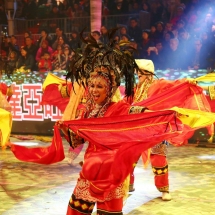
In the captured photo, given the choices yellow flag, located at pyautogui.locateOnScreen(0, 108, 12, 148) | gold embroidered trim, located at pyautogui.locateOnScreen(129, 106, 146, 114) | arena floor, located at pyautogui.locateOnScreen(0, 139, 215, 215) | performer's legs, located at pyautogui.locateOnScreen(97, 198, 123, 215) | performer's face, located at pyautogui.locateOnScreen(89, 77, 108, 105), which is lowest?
arena floor, located at pyautogui.locateOnScreen(0, 139, 215, 215)

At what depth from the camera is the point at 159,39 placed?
8430 millimetres

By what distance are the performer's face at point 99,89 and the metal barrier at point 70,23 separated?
270 inches

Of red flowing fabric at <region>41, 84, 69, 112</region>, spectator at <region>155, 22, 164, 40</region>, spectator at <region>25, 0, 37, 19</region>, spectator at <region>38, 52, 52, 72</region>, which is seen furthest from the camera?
spectator at <region>25, 0, 37, 19</region>

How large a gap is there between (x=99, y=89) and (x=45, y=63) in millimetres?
6740

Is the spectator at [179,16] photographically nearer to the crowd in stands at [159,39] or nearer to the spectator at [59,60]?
the crowd in stands at [159,39]

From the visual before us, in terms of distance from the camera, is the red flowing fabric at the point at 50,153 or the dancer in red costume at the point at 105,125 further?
the red flowing fabric at the point at 50,153

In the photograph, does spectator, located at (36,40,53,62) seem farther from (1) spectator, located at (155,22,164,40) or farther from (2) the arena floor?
(2) the arena floor

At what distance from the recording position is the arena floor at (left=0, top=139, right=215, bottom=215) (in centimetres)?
420

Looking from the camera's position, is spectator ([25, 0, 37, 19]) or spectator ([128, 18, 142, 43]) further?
spectator ([25, 0, 37, 19])

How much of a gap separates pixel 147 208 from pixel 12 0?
838 centimetres

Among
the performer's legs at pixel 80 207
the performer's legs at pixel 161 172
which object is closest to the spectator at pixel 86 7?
the performer's legs at pixel 161 172

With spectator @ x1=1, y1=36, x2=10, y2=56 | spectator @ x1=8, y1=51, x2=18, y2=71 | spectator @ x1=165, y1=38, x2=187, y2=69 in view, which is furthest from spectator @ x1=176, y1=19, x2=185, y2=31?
spectator @ x1=1, y1=36, x2=10, y2=56

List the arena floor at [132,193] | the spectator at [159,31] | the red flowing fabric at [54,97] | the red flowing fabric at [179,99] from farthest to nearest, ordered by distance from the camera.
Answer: the spectator at [159,31]
the red flowing fabric at [54,97]
the red flowing fabric at [179,99]
the arena floor at [132,193]

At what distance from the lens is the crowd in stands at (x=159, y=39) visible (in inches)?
313
